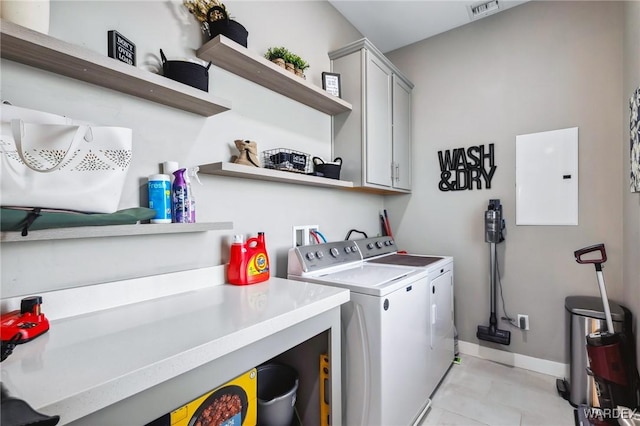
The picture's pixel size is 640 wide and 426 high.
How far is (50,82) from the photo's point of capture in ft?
3.29

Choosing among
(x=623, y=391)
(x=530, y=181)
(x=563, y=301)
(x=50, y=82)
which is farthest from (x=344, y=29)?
(x=623, y=391)

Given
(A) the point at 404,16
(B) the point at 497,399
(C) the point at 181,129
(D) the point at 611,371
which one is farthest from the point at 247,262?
(A) the point at 404,16

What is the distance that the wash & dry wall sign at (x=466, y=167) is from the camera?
2531 millimetres

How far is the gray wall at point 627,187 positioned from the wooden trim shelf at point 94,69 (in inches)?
92.8

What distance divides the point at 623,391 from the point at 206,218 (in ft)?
8.13

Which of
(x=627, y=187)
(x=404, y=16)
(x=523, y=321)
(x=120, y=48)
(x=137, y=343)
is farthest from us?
(x=404, y=16)

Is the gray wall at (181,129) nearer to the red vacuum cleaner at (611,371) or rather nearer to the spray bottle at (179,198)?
the spray bottle at (179,198)

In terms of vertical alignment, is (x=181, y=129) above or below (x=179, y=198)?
above

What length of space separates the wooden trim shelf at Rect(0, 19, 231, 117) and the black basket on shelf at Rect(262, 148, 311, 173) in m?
0.43

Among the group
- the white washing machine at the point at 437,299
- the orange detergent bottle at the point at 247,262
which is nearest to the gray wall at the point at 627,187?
the white washing machine at the point at 437,299

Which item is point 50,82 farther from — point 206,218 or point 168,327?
point 168,327

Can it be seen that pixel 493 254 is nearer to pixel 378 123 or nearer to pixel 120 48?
pixel 378 123

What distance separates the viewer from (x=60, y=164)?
0.87m

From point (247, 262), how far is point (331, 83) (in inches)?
59.2
